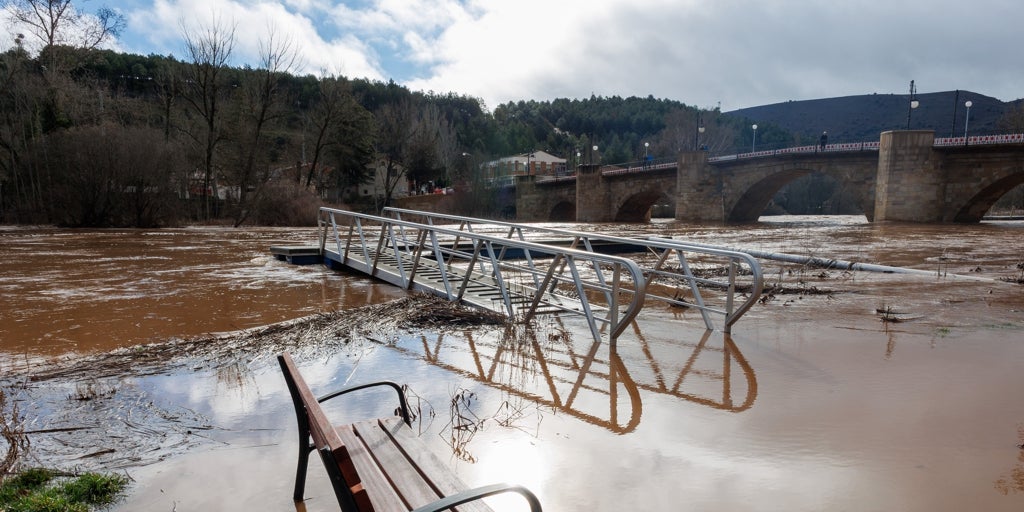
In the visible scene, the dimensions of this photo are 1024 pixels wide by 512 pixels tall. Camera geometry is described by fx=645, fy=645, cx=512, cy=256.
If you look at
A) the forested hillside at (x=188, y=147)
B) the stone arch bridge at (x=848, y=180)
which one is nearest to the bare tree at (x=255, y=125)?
the forested hillside at (x=188, y=147)

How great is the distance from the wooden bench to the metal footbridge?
2.84m

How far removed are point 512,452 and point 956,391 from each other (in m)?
3.17

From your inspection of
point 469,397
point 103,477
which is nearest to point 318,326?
point 469,397

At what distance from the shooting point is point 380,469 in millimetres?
2361

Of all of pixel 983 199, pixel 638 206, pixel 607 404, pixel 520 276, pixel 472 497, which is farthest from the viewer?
pixel 638 206

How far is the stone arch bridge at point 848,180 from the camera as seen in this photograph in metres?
30.3

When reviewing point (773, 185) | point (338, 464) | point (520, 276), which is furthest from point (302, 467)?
point (773, 185)

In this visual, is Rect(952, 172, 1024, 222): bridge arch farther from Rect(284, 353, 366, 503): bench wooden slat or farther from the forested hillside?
Rect(284, 353, 366, 503): bench wooden slat

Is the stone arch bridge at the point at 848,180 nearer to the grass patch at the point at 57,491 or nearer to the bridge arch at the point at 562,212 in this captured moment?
the bridge arch at the point at 562,212

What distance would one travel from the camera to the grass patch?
270 cm

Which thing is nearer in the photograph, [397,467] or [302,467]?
[397,467]

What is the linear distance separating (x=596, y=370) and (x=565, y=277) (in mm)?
1531

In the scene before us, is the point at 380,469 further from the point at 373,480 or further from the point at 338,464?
the point at 338,464

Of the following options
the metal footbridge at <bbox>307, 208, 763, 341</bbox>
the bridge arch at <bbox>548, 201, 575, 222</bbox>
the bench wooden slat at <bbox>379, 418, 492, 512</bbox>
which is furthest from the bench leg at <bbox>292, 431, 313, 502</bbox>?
the bridge arch at <bbox>548, 201, 575, 222</bbox>
